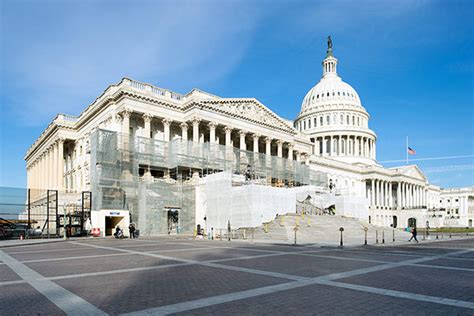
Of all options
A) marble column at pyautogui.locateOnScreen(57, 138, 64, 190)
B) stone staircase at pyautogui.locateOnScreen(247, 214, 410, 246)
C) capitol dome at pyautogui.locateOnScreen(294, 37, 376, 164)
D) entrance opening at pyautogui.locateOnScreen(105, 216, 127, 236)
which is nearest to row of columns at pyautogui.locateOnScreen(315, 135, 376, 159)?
capitol dome at pyautogui.locateOnScreen(294, 37, 376, 164)

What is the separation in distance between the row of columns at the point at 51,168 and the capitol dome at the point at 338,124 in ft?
235

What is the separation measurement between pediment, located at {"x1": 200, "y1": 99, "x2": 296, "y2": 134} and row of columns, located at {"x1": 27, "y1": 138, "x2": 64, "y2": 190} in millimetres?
29328

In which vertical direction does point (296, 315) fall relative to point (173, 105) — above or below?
below

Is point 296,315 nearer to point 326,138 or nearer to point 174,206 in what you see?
point 174,206

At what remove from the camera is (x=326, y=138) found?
398 feet

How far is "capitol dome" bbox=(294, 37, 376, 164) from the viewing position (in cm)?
11906

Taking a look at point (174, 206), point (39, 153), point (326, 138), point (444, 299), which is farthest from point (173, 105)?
point (326, 138)

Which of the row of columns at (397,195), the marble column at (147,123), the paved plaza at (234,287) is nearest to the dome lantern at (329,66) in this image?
the row of columns at (397,195)

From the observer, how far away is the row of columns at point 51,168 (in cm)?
6544

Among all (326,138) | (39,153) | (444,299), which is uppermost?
(326,138)

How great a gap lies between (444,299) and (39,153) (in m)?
87.6

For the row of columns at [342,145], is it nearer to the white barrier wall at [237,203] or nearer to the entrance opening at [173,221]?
the white barrier wall at [237,203]

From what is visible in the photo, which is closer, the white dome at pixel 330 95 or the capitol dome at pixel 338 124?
the capitol dome at pixel 338 124

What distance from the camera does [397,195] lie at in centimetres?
11588
